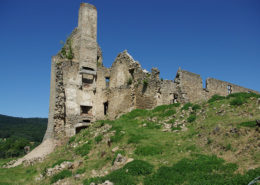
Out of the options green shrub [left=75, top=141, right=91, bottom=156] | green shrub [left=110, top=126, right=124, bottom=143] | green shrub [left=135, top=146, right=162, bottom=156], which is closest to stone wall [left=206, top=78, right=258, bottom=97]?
green shrub [left=110, top=126, right=124, bottom=143]

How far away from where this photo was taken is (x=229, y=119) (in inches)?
465

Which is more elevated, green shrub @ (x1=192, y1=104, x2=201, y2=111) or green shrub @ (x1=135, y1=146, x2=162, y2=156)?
green shrub @ (x1=192, y1=104, x2=201, y2=111)

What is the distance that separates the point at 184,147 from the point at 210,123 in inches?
95.1

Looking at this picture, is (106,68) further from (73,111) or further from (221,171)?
(221,171)

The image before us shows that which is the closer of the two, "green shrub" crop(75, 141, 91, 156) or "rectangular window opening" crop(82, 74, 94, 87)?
"green shrub" crop(75, 141, 91, 156)

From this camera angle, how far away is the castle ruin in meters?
19.9

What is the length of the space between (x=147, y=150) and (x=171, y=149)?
0.97 metres

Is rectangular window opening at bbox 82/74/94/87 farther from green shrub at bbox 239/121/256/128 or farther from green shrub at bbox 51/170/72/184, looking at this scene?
green shrub at bbox 239/121/256/128

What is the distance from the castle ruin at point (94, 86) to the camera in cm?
1991

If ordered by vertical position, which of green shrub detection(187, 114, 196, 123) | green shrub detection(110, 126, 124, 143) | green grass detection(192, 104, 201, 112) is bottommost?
green shrub detection(110, 126, 124, 143)

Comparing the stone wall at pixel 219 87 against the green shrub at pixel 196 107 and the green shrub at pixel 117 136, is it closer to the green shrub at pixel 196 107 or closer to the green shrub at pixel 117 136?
the green shrub at pixel 196 107

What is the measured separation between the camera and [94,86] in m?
23.0

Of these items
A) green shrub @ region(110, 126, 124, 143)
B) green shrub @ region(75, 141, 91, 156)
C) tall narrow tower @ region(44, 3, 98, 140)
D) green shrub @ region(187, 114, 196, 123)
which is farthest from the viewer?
tall narrow tower @ region(44, 3, 98, 140)

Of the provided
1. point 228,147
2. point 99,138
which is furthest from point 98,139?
point 228,147
